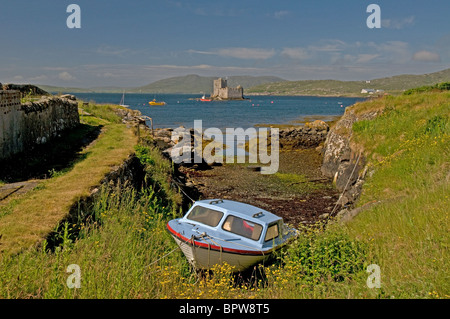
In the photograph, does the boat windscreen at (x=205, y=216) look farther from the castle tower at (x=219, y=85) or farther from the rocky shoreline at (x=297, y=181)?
the castle tower at (x=219, y=85)

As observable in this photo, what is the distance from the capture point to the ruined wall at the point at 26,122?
39.3 ft

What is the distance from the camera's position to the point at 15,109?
12.9 meters

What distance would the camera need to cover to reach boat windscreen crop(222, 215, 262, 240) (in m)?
10.5

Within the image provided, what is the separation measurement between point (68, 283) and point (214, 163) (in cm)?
2443

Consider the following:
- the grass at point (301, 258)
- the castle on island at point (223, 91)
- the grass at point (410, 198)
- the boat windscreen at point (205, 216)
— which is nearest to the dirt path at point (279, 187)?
the grass at point (410, 198)

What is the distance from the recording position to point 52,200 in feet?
30.8

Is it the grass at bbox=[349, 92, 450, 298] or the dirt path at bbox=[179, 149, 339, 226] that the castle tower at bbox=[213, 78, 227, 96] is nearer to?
the dirt path at bbox=[179, 149, 339, 226]

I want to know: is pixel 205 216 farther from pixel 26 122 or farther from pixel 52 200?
pixel 26 122

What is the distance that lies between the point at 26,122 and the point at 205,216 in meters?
8.36

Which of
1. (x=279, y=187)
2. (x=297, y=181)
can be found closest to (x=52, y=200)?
(x=279, y=187)

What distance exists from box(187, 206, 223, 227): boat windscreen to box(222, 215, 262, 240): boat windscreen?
34 centimetres

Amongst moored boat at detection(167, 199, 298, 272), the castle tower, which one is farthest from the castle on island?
moored boat at detection(167, 199, 298, 272)
